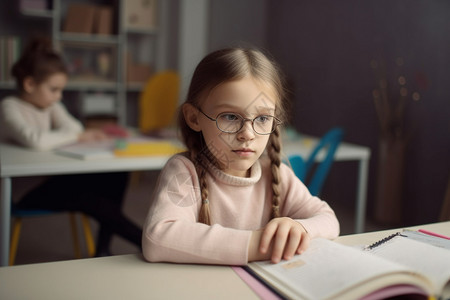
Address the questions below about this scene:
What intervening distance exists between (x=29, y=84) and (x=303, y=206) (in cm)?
160

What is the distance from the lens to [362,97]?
3.36m

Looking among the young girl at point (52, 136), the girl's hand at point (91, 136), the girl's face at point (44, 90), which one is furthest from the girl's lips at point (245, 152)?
the girl's face at point (44, 90)

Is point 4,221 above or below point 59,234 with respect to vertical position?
above

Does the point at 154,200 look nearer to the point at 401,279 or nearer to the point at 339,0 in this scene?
the point at 401,279

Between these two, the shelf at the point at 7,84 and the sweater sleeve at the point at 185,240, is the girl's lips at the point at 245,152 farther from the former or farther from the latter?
the shelf at the point at 7,84

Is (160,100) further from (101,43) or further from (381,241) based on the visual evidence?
(381,241)

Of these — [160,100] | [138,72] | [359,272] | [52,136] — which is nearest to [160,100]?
[160,100]

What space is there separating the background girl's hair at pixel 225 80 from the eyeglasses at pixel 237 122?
68 millimetres

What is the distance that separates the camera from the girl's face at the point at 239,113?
92 centimetres

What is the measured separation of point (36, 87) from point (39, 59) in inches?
5.1

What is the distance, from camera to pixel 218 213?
1.05m

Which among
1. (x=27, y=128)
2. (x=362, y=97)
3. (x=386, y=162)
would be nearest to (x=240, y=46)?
(x=27, y=128)

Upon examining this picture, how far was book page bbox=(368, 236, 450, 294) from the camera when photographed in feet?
2.44

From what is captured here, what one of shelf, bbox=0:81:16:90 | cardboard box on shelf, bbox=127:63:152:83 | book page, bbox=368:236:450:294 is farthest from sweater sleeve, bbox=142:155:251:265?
cardboard box on shelf, bbox=127:63:152:83
